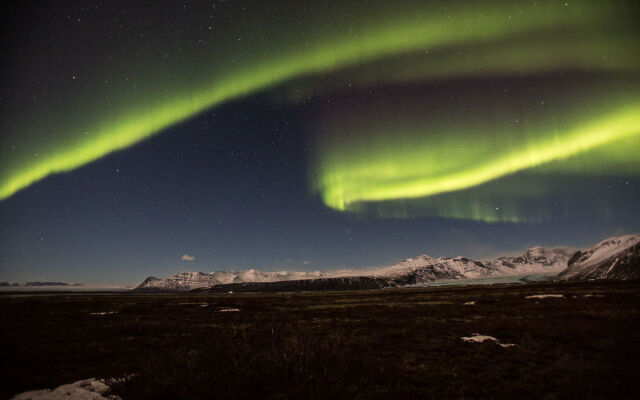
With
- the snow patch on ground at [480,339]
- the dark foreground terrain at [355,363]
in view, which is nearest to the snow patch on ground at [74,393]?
the dark foreground terrain at [355,363]

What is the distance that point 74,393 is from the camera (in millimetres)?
7051

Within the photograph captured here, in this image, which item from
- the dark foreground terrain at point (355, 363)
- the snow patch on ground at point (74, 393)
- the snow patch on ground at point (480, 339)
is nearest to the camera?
the dark foreground terrain at point (355, 363)

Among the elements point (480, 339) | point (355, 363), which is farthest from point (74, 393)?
point (480, 339)

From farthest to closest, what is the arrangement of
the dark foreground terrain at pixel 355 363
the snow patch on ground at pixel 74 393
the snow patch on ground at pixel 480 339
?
the snow patch on ground at pixel 480 339
the snow patch on ground at pixel 74 393
the dark foreground terrain at pixel 355 363

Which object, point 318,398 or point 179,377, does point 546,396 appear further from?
point 179,377

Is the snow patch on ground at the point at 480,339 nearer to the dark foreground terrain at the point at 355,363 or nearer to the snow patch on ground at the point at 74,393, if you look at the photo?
the dark foreground terrain at the point at 355,363

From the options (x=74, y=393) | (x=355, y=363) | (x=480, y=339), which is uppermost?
(x=355, y=363)

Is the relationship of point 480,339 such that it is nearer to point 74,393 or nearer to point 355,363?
point 355,363

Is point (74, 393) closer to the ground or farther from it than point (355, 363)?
closer to the ground

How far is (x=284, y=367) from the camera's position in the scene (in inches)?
242

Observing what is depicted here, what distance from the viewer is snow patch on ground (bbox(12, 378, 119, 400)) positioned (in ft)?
22.3

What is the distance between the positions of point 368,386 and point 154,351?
11.8 m

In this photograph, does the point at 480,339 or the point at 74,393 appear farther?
the point at 480,339

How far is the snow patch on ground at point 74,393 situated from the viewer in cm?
678
